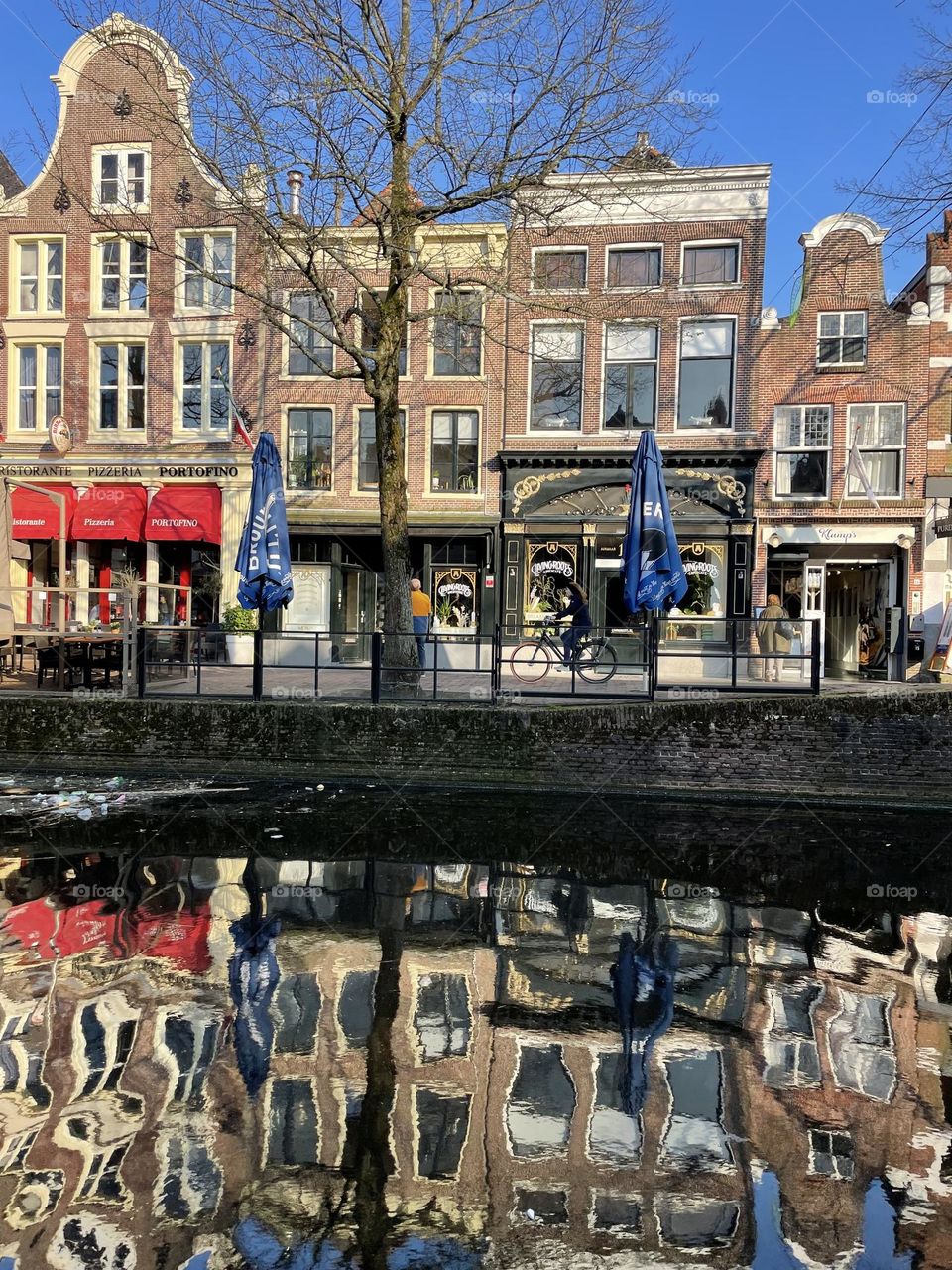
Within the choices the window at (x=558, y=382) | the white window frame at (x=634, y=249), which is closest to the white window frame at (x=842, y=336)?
the white window frame at (x=634, y=249)

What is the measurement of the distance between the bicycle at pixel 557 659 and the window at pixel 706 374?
983cm

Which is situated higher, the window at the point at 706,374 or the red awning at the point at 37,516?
the window at the point at 706,374

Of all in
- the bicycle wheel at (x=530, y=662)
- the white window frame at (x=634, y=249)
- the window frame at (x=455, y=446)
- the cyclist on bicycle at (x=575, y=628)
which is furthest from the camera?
the window frame at (x=455, y=446)

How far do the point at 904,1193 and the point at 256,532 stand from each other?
1119 cm

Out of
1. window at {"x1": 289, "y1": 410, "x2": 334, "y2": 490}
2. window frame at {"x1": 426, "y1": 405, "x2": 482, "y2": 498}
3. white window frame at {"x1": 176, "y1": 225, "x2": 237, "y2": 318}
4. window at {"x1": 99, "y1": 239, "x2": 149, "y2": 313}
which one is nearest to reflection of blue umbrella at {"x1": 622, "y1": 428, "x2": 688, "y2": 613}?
window frame at {"x1": 426, "y1": 405, "x2": 482, "y2": 498}

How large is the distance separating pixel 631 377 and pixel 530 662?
1089 cm

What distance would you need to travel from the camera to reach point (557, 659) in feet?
40.7

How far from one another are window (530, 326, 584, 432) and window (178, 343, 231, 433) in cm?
771

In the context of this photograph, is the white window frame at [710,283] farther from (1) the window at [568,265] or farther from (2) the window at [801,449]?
(2) the window at [801,449]

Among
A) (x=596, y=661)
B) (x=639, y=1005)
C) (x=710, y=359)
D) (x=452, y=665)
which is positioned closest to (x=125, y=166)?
(x=710, y=359)

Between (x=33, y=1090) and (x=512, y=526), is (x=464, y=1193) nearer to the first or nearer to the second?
(x=33, y=1090)

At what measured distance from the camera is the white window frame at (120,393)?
21.6 metres

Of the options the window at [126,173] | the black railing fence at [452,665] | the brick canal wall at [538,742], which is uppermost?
the window at [126,173]

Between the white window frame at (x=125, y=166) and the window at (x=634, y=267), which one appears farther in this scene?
the white window frame at (x=125, y=166)
